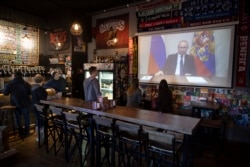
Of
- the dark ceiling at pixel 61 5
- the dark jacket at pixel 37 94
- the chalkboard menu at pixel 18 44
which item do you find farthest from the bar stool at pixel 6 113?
the dark ceiling at pixel 61 5

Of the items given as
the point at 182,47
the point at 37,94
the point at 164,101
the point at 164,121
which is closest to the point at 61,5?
the point at 37,94

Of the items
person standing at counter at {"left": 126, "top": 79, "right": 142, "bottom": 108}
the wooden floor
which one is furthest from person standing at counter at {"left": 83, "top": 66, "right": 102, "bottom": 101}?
the wooden floor

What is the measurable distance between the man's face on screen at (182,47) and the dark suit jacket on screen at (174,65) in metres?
0.13

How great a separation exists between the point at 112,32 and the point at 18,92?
3.39 metres

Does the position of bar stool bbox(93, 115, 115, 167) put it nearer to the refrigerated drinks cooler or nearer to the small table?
the small table

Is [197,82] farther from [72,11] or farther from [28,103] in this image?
[72,11]

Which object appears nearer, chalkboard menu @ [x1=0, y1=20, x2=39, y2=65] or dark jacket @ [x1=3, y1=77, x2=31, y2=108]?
dark jacket @ [x1=3, y1=77, x2=31, y2=108]

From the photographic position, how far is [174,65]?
15.6 feet

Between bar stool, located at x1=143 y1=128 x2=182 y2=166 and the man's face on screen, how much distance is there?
3.00 m

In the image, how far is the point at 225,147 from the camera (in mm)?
3787

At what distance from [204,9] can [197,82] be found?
177 centimetres

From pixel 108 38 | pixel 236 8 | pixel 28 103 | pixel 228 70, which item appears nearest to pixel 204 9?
pixel 236 8

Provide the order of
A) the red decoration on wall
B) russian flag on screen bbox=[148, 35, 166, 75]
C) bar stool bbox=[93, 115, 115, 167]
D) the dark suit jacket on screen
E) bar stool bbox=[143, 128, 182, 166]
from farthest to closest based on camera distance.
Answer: russian flag on screen bbox=[148, 35, 166, 75], the dark suit jacket on screen, the red decoration on wall, bar stool bbox=[93, 115, 115, 167], bar stool bbox=[143, 128, 182, 166]

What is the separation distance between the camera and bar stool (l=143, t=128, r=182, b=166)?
6.13 ft
